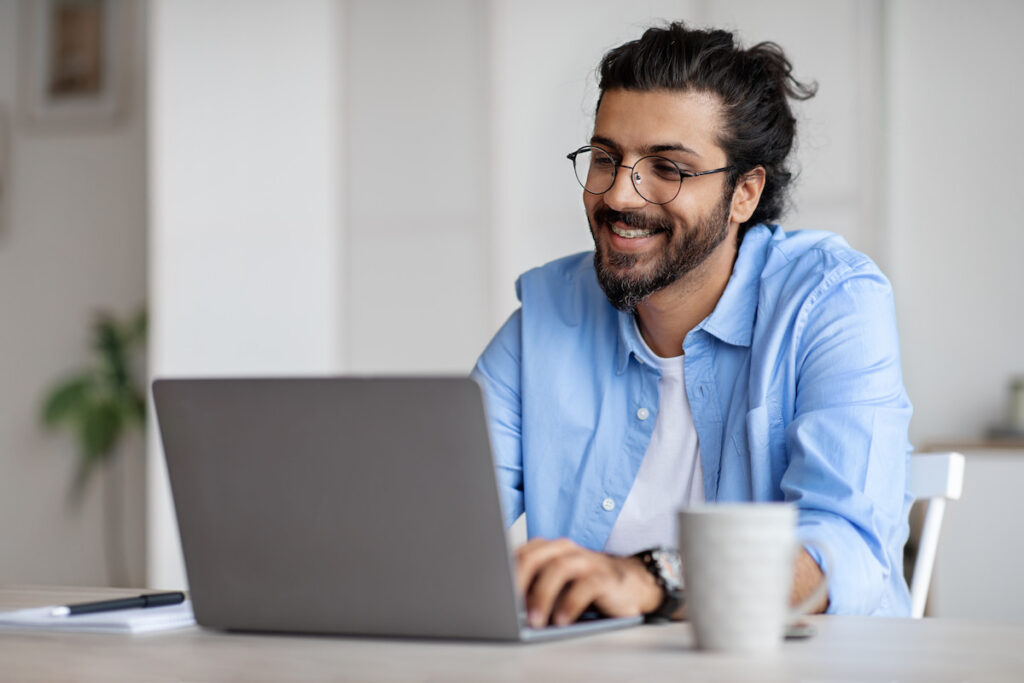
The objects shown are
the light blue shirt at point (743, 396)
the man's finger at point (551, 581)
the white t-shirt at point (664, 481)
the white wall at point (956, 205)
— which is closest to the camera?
the man's finger at point (551, 581)

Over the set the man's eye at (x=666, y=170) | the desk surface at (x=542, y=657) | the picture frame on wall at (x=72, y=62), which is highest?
the picture frame on wall at (x=72, y=62)

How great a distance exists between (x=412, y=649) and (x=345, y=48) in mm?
4167

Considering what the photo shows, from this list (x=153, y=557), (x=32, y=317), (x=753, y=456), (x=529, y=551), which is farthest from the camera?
(x=32, y=317)

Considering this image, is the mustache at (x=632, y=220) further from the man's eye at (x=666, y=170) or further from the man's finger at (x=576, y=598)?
the man's finger at (x=576, y=598)

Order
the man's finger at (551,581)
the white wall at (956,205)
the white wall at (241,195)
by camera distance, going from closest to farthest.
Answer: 1. the man's finger at (551,581)
2. the white wall at (956,205)
3. the white wall at (241,195)

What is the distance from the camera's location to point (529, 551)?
1.01 meters

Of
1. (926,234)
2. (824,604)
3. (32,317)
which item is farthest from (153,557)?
(824,604)

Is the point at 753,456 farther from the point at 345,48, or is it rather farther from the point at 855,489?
the point at 345,48

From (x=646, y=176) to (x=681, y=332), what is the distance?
242 mm

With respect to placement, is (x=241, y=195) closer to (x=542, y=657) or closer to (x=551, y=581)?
(x=551, y=581)

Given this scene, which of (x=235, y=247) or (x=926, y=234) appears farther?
(x=235, y=247)

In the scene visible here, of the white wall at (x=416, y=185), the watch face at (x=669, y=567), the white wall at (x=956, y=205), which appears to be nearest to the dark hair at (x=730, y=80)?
the watch face at (x=669, y=567)

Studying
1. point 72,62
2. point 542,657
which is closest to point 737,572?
point 542,657

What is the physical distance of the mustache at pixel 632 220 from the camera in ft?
5.83
